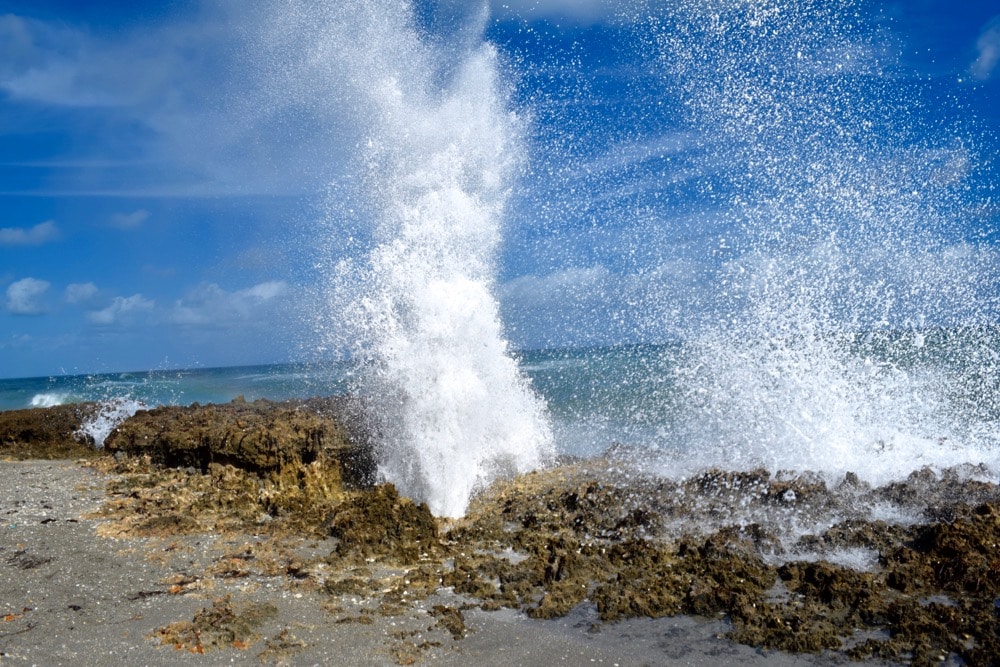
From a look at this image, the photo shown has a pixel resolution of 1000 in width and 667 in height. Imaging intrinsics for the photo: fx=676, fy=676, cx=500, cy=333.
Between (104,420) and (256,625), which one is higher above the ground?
(104,420)

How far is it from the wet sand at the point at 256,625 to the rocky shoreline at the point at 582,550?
3 centimetres

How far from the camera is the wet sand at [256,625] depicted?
4352mm

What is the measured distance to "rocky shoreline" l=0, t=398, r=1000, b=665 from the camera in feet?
15.1

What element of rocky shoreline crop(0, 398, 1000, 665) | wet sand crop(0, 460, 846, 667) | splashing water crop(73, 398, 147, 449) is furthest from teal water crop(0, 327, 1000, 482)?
wet sand crop(0, 460, 846, 667)

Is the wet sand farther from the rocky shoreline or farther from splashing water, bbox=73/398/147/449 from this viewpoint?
splashing water, bbox=73/398/147/449

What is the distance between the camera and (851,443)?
29.0 ft

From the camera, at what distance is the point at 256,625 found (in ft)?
15.4

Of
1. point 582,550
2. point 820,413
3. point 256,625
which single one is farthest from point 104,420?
point 820,413

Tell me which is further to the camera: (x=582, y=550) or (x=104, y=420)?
(x=104, y=420)

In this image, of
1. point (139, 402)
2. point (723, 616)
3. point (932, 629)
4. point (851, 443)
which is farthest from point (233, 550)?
point (139, 402)

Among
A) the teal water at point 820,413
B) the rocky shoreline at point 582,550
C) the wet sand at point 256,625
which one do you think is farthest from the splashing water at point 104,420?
the wet sand at point 256,625

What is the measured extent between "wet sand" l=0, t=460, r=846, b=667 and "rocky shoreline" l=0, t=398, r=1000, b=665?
0.10ft

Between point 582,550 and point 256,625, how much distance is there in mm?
2809

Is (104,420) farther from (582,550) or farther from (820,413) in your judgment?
(820,413)
